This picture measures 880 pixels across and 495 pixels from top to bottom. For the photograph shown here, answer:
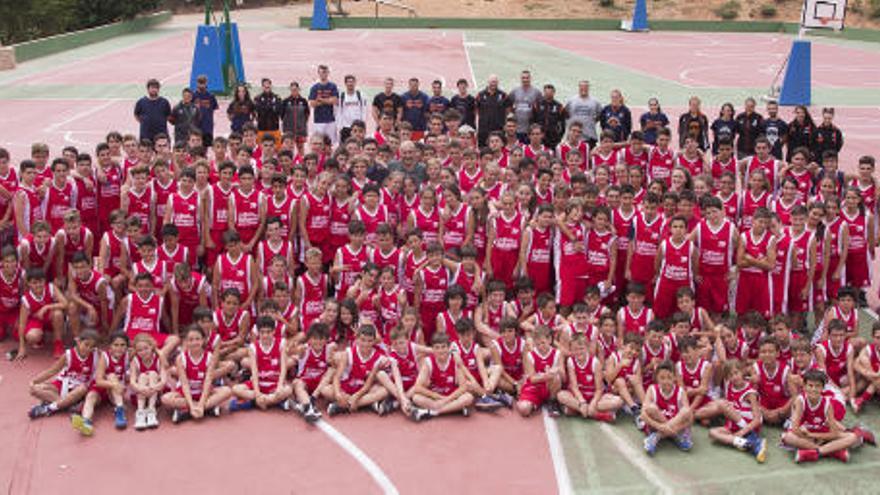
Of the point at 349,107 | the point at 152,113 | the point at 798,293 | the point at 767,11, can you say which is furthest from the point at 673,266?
the point at 767,11

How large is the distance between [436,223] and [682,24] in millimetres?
43653

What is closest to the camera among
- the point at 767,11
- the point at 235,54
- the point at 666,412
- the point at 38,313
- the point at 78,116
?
the point at 666,412

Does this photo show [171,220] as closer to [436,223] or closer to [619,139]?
[436,223]

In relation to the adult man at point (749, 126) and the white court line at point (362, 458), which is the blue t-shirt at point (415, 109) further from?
the white court line at point (362, 458)

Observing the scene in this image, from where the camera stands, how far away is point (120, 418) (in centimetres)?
671

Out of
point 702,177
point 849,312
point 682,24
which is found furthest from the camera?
point 682,24

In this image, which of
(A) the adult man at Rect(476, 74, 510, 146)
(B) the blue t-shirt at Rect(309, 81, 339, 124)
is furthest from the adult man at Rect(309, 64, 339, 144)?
(A) the adult man at Rect(476, 74, 510, 146)

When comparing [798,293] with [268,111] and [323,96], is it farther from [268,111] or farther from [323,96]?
[268,111]

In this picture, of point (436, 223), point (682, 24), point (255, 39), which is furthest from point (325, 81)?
point (682, 24)

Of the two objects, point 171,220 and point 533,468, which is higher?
point 171,220

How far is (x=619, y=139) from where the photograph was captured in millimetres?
12844

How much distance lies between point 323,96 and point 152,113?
2.68 meters

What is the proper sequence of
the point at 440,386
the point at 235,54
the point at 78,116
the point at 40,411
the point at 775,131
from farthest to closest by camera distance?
the point at 235,54
the point at 78,116
the point at 775,131
the point at 440,386
the point at 40,411

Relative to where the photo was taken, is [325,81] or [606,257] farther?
[325,81]
